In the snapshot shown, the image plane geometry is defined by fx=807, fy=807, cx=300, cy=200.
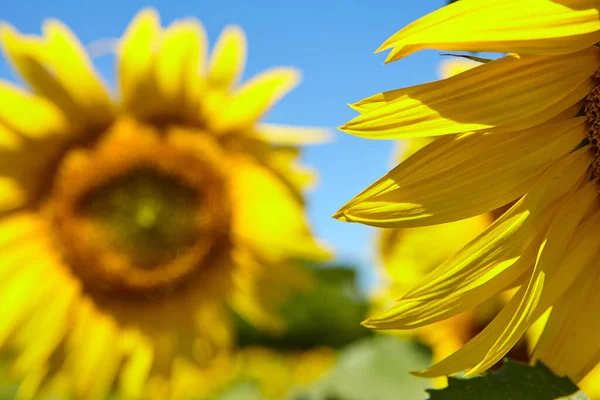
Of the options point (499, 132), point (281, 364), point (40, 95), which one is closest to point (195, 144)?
point (40, 95)

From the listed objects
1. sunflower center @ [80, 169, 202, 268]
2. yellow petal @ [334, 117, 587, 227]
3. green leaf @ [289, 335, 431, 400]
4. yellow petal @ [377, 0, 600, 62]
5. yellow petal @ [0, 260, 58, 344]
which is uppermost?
yellow petal @ [377, 0, 600, 62]

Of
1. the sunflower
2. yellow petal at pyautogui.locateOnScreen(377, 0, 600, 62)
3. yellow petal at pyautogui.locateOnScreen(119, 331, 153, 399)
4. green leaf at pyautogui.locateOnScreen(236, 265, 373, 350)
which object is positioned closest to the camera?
yellow petal at pyautogui.locateOnScreen(377, 0, 600, 62)

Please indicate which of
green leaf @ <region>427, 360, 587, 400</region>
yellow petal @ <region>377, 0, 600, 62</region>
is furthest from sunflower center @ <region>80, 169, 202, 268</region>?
yellow petal @ <region>377, 0, 600, 62</region>

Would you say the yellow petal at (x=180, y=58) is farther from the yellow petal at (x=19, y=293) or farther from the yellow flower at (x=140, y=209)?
the yellow petal at (x=19, y=293)

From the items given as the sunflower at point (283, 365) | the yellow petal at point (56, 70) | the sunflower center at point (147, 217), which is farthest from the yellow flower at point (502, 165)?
the sunflower at point (283, 365)

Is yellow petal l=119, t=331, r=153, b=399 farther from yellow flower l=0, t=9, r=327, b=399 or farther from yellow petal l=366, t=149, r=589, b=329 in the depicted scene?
yellow petal l=366, t=149, r=589, b=329

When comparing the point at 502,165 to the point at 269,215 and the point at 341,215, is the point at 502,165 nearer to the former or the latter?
the point at 341,215

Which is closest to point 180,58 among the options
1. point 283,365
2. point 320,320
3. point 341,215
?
point 341,215

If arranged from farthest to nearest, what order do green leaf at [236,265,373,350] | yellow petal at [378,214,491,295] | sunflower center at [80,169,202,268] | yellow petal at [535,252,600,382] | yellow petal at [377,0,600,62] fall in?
green leaf at [236,265,373,350]
sunflower center at [80,169,202,268]
yellow petal at [378,214,491,295]
yellow petal at [535,252,600,382]
yellow petal at [377,0,600,62]
